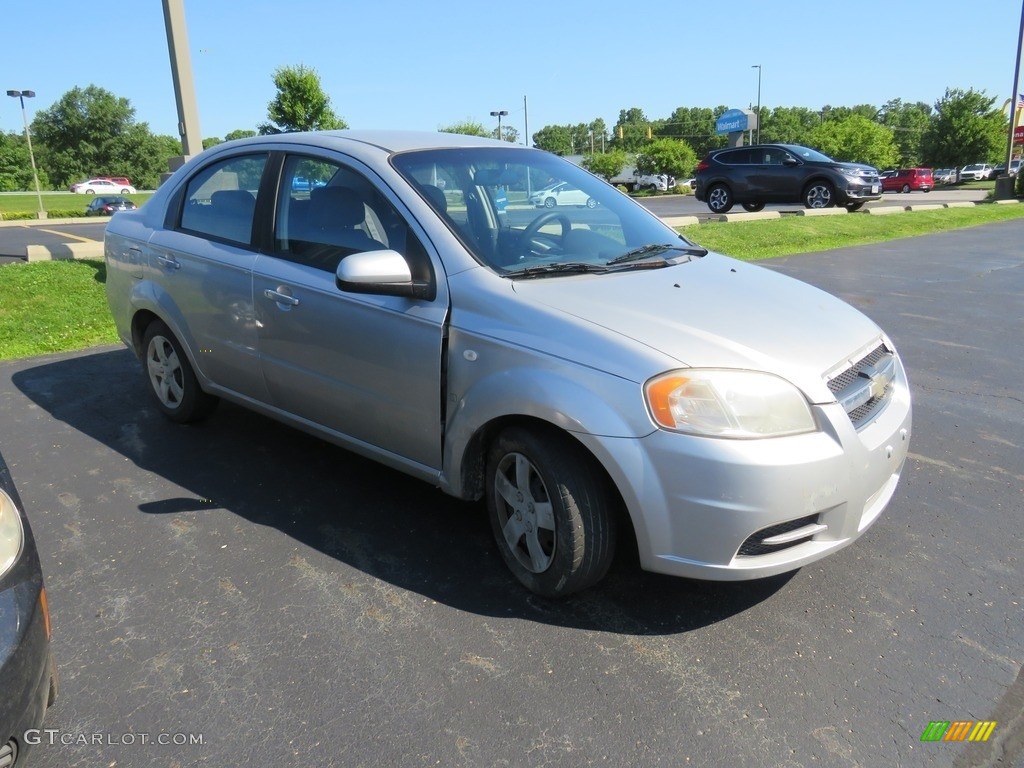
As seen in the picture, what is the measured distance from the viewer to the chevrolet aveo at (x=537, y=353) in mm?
2520

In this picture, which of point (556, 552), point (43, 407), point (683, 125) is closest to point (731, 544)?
point (556, 552)

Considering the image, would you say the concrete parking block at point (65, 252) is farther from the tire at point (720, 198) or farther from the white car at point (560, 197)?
the tire at point (720, 198)

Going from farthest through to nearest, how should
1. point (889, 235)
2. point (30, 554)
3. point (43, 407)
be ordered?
1. point (889, 235)
2. point (43, 407)
3. point (30, 554)

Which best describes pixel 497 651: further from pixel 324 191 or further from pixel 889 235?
pixel 889 235

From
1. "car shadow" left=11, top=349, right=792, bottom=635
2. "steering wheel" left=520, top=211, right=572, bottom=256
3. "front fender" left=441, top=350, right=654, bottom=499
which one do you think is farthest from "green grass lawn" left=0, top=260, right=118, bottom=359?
"front fender" left=441, top=350, right=654, bottom=499

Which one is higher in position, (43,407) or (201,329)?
(201,329)

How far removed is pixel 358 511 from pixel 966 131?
2883 inches

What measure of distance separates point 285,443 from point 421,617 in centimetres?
205

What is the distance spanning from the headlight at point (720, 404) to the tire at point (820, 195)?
732 inches

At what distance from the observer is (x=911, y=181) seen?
4912cm

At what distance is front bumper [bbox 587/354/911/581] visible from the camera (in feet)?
8.04

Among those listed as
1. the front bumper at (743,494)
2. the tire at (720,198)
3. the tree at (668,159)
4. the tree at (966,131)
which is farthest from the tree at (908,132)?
the front bumper at (743,494)

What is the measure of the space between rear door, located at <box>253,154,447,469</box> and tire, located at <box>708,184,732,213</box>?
1838cm

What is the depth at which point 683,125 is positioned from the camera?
13512 centimetres
